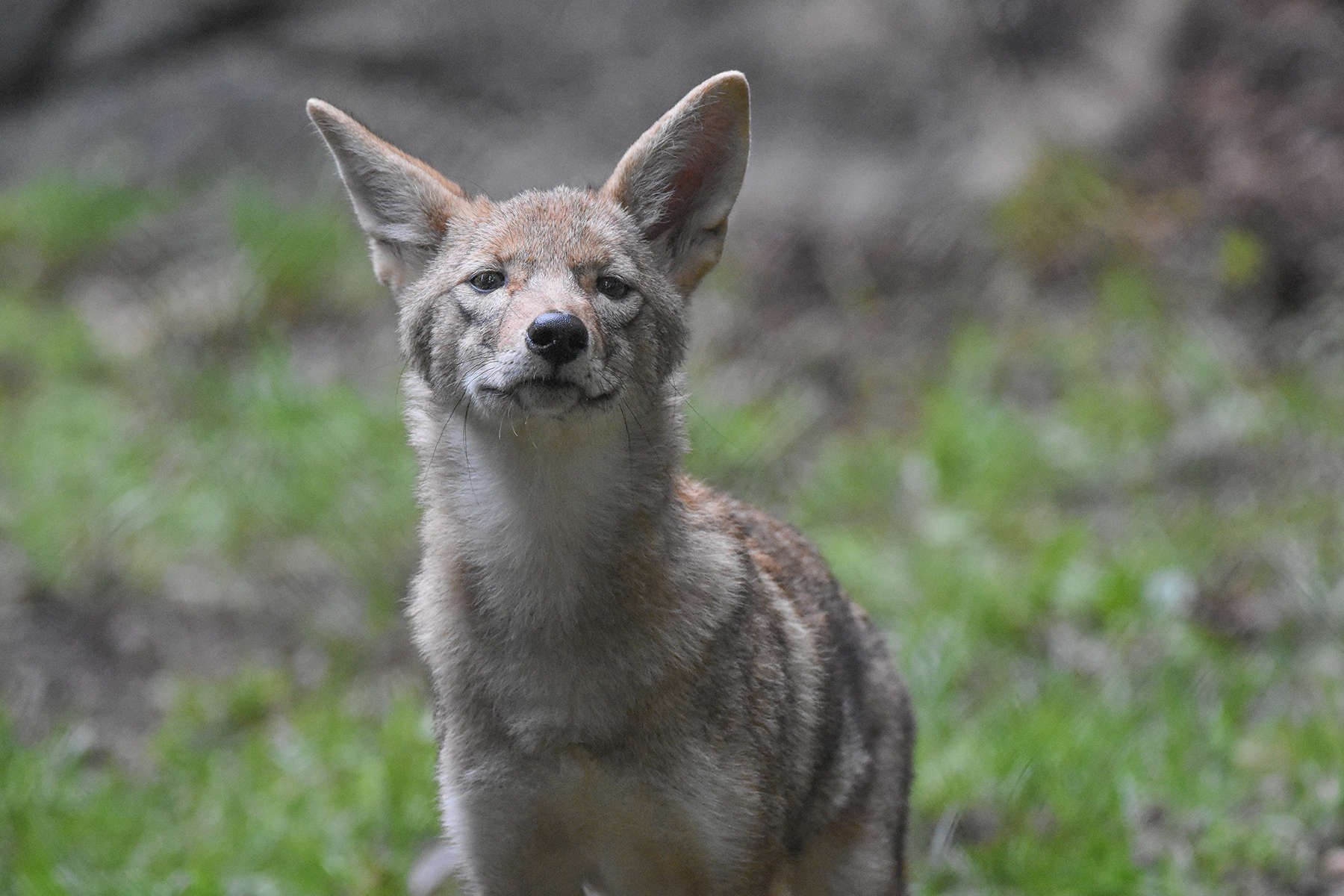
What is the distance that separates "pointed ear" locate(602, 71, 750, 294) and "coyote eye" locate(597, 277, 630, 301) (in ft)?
1.12

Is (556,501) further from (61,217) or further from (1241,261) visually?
(61,217)

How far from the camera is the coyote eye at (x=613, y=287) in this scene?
3.86 metres

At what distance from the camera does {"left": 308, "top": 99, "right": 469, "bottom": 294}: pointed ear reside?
13.3 feet

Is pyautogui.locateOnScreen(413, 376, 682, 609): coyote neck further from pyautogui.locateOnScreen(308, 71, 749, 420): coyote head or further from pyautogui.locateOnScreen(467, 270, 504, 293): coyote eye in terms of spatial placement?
pyautogui.locateOnScreen(467, 270, 504, 293): coyote eye

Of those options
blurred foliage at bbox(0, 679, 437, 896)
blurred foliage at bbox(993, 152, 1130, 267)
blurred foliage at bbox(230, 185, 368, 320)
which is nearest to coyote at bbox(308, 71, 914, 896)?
blurred foliage at bbox(0, 679, 437, 896)

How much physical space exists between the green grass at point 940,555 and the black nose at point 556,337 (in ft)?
3.01

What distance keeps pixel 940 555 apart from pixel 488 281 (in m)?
4.18

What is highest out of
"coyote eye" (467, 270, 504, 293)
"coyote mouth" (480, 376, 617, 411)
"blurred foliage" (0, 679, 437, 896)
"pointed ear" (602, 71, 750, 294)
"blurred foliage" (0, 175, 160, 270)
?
"pointed ear" (602, 71, 750, 294)

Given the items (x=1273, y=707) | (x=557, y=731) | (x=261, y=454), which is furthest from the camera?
(x=261, y=454)

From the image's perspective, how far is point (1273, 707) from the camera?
6309 millimetres

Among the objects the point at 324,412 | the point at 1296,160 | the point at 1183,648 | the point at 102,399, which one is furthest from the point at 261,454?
the point at 1296,160

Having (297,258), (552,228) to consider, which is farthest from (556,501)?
(297,258)

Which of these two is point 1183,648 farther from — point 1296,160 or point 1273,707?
point 1296,160

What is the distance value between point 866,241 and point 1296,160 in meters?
3.03
